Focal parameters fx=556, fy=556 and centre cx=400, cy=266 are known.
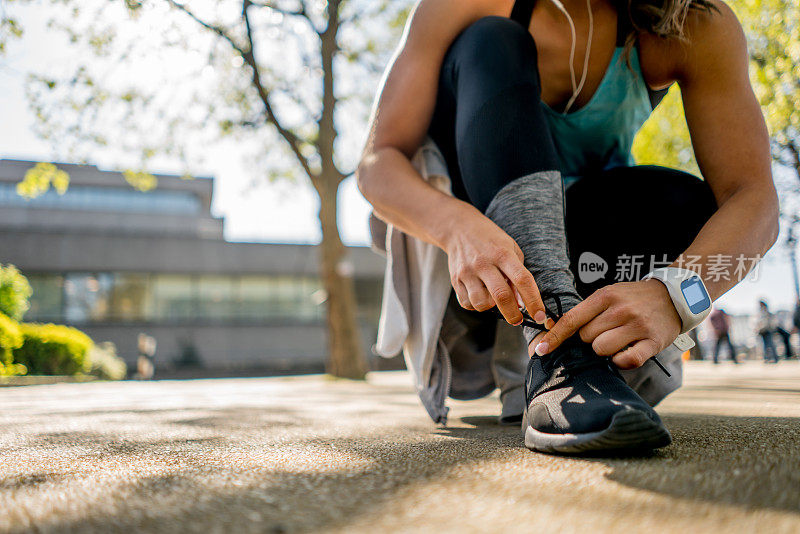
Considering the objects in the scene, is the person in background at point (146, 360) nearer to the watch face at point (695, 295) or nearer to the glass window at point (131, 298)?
the glass window at point (131, 298)

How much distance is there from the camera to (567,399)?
839 millimetres

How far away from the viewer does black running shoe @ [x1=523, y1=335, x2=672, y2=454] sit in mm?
740

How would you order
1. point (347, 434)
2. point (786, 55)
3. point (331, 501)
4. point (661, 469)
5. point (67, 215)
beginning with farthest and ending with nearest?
point (67, 215)
point (786, 55)
point (347, 434)
point (661, 469)
point (331, 501)

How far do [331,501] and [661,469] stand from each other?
0.39 m

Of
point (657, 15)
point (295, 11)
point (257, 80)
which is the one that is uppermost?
point (295, 11)

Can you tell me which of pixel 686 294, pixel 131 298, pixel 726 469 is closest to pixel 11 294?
pixel 686 294

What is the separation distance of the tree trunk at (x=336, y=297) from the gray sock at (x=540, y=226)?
740cm

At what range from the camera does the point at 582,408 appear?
2.61ft

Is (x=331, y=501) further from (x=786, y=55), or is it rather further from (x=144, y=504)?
(x=786, y=55)

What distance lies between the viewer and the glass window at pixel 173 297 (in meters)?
20.0

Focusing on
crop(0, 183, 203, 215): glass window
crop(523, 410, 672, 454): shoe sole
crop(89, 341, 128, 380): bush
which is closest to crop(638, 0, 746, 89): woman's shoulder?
crop(523, 410, 672, 454): shoe sole

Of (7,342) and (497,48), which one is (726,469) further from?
(7,342)

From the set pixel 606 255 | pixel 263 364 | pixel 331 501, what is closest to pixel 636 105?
pixel 606 255

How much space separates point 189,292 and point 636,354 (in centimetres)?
2134
